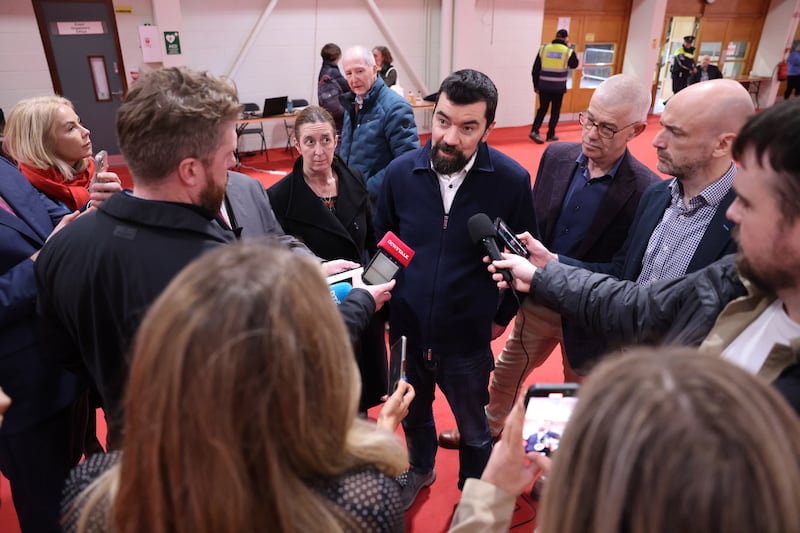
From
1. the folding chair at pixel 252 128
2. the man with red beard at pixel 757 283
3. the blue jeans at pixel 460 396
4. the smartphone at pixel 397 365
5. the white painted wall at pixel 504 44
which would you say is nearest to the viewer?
the man with red beard at pixel 757 283

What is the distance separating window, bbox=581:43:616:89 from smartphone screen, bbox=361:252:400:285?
984 cm

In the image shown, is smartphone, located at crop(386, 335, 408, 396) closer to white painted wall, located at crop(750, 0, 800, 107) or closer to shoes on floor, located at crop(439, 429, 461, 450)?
shoes on floor, located at crop(439, 429, 461, 450)

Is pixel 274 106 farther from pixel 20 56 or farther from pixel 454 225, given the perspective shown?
pixel 454 225

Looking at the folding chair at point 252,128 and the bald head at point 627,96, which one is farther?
the folding chair at point 252,128

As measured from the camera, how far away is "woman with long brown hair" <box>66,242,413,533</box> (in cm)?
68

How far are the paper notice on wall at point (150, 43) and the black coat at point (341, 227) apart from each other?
6000mm

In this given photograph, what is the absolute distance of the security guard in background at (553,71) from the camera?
8.12 meters

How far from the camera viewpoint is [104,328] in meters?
1.22

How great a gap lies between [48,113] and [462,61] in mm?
7901

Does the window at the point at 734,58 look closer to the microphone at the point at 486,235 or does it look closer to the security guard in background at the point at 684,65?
the security guard in background at the point at 684,65

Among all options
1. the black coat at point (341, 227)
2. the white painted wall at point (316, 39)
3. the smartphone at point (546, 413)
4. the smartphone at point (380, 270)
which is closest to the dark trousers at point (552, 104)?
the white painted wall at point (316, 39)

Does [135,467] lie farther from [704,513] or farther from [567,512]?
[704,513]

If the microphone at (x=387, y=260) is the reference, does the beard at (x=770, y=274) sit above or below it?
above

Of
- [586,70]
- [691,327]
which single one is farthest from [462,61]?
[691,327]
